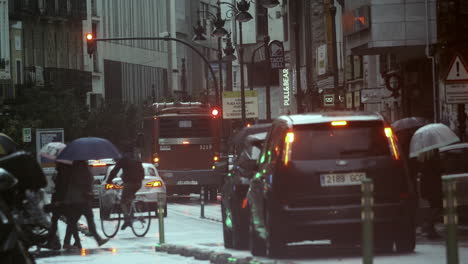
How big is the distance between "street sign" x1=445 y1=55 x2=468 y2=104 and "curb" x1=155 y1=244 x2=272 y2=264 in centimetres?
605

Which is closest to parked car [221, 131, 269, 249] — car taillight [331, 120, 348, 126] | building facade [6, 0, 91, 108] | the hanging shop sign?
car taillight [331, 120, 348, 126]

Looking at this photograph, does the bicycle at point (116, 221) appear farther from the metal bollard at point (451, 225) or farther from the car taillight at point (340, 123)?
the metal bollard at point (451, 225)

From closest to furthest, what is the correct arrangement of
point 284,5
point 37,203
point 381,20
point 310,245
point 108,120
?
point 37,203 < point 310,245 < point 381,20 < point 284,5 < point 108,120

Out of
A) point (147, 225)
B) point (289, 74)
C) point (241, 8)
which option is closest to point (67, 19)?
point (289, 74)

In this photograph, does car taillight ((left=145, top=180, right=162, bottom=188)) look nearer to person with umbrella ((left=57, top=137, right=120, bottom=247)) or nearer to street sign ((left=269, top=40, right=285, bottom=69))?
person with umbrella ((left=57, top=137, right=120, bottom=247))

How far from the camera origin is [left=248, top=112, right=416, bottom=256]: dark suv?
59.9 feet

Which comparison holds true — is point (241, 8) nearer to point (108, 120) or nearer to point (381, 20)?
point (381, 20)

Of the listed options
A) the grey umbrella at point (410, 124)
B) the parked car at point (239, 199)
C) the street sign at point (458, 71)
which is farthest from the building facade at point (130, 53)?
the parked car at point (239, 199)

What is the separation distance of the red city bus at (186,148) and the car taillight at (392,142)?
34027 mm

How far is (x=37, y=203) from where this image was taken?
772 inches

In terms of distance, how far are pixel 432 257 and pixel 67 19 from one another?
97.3 meters

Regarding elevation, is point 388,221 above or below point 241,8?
below

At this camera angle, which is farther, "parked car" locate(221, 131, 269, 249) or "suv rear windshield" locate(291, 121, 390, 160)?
"parked car" locate(221, 131, 269, 249)

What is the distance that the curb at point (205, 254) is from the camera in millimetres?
17705
